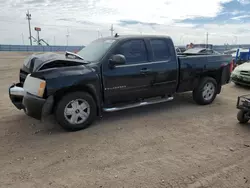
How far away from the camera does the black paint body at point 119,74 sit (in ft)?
13.6

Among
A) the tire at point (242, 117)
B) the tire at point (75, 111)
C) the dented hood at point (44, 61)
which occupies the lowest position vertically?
the tire at point (242, 117)

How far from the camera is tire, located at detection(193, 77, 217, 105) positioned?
19.7 ft

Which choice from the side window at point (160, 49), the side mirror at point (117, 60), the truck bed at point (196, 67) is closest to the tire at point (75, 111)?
the side mirror at point (117, 60)

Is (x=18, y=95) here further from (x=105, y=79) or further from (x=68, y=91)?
(x=105, y=79)

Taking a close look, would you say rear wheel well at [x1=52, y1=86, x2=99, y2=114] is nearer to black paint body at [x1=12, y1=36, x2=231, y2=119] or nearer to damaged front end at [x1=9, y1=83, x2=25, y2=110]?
black paint body at [x1=12, y1=36, x2=231, y2=119]

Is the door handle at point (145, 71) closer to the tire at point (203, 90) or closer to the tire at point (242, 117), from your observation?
the tire at point (203, 90)

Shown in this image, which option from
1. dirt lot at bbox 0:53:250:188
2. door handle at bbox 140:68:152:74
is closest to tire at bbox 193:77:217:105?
dirt lot at bbox 0:53:250:188

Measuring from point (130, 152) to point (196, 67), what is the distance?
129 inches

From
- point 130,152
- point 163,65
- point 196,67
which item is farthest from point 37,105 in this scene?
point 196,67

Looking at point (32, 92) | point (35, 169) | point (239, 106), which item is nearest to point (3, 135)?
point (32, 92)

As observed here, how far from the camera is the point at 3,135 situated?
4.21 m

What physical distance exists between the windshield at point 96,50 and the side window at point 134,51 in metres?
0.30

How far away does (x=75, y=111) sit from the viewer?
4297mm

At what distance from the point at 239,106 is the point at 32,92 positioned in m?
4.02
